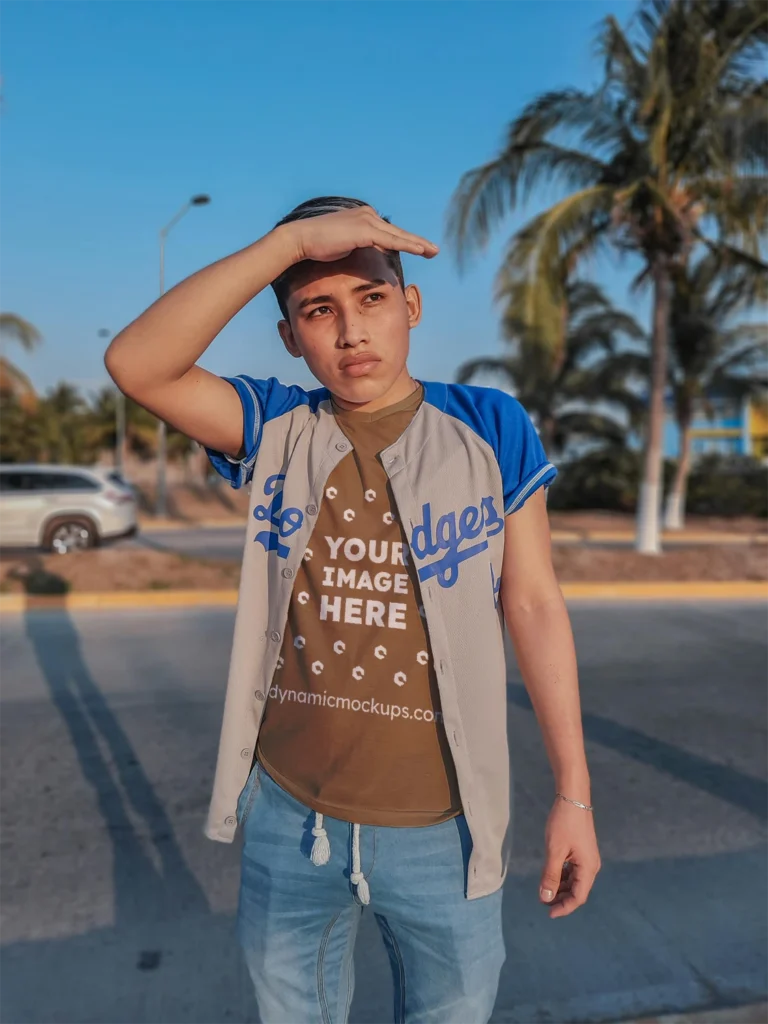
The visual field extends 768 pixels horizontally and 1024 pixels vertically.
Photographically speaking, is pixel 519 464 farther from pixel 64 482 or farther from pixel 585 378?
pixel 585 378

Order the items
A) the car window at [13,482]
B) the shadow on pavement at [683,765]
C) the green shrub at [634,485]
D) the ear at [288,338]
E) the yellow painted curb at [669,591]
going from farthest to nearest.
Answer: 1. the green shrub at [634,485]
2. the car window at [13,482]
3. the yellow painted curb at [669,591]
4. the shadow on pavement at [683,765]
5. the ear at [288,338]

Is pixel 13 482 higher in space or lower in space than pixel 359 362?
lower

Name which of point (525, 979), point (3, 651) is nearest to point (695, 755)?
point (525, 979)

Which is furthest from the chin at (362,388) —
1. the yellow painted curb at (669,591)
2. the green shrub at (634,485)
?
the green shrub at (634,485)

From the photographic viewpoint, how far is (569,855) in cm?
144

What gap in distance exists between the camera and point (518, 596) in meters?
1.47

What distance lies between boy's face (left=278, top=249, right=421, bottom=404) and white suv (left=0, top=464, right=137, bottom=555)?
12828mm

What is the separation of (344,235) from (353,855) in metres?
0.99

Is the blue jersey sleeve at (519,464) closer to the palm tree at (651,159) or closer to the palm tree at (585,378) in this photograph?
the palm tree at (651,159)

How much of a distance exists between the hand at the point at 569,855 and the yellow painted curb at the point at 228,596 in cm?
769

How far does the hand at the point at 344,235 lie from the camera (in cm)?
131

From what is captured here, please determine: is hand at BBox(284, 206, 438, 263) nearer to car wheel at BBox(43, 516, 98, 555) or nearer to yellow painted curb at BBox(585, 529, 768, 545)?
car wheel at BBox(43, 516, 98, 555)

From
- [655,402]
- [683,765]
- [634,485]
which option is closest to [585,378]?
[634,485]

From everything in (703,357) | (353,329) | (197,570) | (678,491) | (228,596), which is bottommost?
(228,596)
